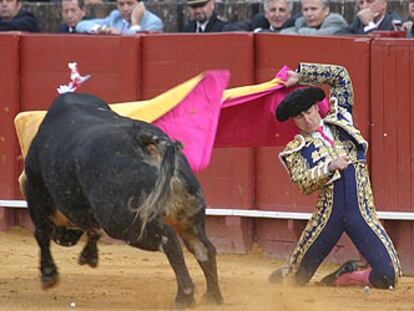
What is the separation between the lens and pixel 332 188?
7.20 m

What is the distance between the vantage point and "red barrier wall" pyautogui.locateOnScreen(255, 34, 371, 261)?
27.6 ft

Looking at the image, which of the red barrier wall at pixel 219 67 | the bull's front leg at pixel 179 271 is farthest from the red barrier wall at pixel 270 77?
the bull's front leg at pixel 179 271

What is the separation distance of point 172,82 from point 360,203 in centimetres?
243

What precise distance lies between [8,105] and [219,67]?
67.0 inches

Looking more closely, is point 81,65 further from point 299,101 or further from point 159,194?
point 159,194

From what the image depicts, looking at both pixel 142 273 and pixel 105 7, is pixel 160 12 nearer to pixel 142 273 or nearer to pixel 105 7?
pixel 105 7

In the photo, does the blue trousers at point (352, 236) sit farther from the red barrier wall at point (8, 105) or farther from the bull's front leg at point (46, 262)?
the red barrier wall at point (8, 105)

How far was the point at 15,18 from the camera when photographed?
422 inches

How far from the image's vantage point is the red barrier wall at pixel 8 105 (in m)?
9.62

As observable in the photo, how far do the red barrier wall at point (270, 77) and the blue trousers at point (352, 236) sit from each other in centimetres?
131

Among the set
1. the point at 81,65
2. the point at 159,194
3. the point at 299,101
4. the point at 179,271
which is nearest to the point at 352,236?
the point at 299,101

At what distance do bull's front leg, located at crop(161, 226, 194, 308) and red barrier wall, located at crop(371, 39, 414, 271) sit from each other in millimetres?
2188

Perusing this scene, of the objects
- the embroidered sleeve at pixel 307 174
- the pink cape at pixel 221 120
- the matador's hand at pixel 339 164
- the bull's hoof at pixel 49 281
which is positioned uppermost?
the pink cape at pixel 221 120

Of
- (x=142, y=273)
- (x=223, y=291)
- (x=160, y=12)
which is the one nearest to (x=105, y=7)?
(x=160, y=12)
